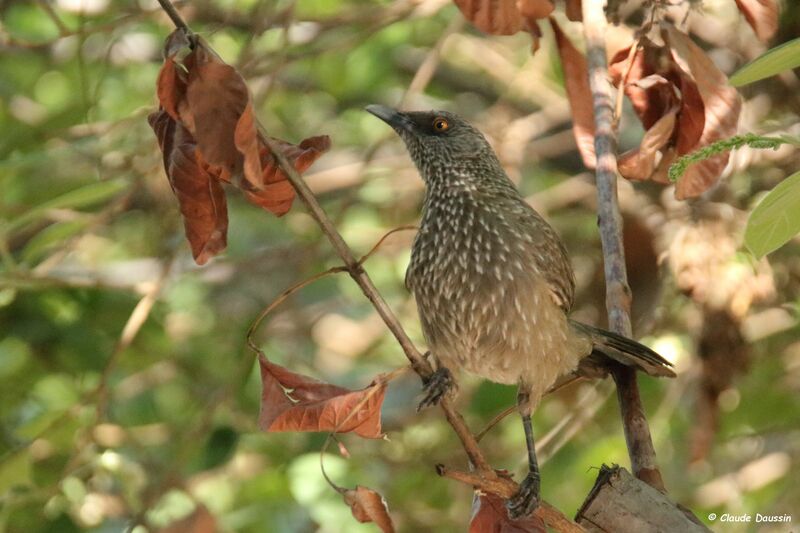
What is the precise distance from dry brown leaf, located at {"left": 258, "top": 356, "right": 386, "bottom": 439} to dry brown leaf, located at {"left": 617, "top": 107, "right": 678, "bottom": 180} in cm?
91

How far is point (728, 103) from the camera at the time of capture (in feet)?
9.74

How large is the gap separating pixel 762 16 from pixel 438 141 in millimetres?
1278

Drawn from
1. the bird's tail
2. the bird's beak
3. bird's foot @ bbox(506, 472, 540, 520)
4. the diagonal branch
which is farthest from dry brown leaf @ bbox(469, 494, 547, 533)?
the bird's beak

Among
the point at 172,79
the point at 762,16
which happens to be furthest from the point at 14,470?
the point at 762,16

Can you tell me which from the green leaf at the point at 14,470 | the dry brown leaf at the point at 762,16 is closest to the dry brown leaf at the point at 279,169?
the dry brown leaf at the point at 762,16

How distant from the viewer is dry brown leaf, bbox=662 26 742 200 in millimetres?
2941

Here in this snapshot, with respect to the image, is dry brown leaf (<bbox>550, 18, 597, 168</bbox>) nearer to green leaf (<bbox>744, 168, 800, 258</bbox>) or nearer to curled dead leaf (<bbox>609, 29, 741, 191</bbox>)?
curled dead leaf (<bbox>609, 29, 741, 191</bbox>)

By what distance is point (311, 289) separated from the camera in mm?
6242

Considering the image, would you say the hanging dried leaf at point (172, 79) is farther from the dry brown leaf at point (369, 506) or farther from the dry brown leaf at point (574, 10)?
the dry brown leaf at point (574, 10)

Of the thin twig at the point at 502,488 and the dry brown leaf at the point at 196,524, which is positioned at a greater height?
the thin twig at the point at 502,488

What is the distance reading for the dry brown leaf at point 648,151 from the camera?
3006 millimetres

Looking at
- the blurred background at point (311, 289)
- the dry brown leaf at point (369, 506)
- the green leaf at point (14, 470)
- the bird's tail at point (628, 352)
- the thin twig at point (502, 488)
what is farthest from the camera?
the blurred background at point (311, 289)

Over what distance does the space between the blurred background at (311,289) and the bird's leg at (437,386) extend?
0.57 metres

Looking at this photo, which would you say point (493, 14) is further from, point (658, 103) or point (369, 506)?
point (369, 506)
